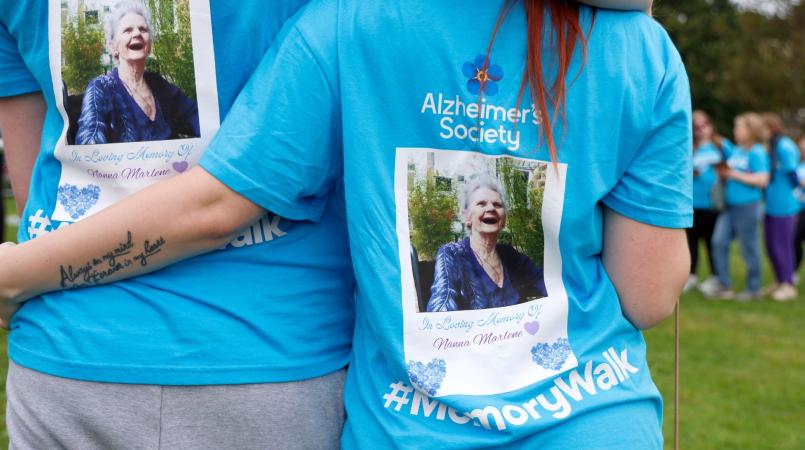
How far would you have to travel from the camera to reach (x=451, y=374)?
1.39m

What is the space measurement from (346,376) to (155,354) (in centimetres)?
32

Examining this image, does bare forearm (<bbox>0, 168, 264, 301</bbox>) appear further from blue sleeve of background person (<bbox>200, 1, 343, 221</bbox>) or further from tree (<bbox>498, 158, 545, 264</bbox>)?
tree (<bbox>498, 158, 545, 264</bbox>)

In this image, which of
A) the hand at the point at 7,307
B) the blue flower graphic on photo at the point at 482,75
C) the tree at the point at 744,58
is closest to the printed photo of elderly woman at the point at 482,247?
the blue flower graphic on photo at the point at 482,75

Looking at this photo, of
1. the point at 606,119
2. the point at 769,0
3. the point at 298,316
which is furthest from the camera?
the point at 769,0

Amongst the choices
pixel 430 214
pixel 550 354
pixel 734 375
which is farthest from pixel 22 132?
pixel 734 375

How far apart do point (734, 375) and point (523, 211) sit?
6.10m

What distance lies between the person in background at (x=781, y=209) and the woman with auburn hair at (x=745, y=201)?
16cm

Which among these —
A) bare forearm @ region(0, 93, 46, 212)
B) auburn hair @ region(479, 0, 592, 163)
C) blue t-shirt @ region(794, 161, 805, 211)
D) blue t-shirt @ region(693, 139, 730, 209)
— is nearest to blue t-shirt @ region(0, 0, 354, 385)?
bare forearm @ region(0, 93, 46, 212)

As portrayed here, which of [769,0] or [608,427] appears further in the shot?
[769,0]

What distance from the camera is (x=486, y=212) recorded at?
1.43 metres

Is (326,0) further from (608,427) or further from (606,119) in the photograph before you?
(608,427)

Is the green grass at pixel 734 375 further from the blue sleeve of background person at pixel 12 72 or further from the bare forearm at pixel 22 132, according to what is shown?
the blue sleeve of background person at pixel 12 72

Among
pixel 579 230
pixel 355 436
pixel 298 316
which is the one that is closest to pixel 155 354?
pixel 298 316

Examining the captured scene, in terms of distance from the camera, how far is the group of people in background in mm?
10523
